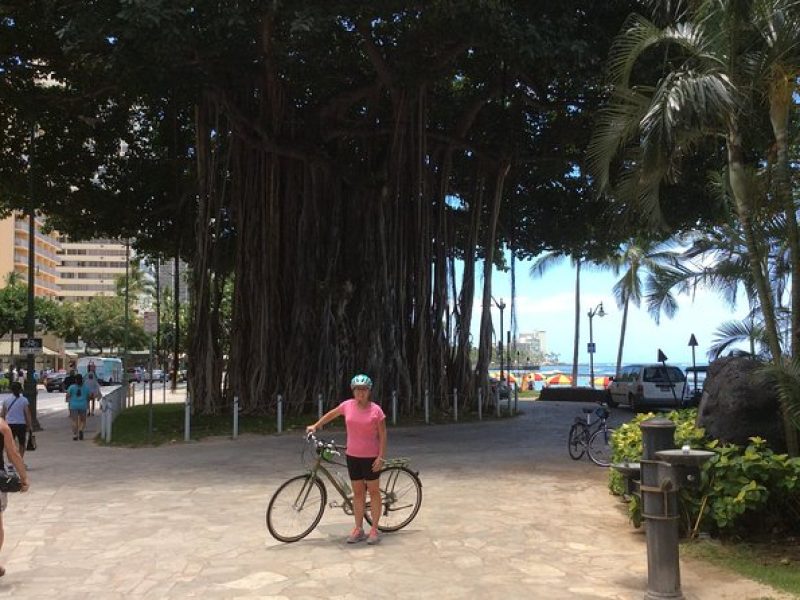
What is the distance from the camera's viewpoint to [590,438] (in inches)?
486

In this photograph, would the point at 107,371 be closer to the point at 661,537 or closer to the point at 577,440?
Result: the point at 577,440

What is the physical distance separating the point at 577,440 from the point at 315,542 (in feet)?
21.8

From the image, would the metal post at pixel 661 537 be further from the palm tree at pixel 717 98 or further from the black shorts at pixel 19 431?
the black shorts at pixel 19 431

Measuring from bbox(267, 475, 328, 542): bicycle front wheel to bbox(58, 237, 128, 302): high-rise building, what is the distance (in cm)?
13827

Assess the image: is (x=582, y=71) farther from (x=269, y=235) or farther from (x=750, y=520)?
(x=750, y=520)

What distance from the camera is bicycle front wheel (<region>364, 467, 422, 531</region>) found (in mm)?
7230

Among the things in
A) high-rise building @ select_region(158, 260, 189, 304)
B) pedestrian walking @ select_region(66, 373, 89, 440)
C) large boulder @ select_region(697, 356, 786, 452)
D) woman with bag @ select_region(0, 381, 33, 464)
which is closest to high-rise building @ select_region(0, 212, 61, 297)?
high-rise building @ select_region(158, 260, 189, 304)

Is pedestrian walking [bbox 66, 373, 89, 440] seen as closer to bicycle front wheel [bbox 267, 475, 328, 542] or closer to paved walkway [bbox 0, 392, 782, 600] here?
paved walkway [bbox 0, 392, 782, 600]

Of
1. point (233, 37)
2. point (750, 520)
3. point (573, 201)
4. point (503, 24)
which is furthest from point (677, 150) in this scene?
point (573, 201)

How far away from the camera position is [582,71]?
14.3 m

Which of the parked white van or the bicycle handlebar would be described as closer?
the bicycle handlebar

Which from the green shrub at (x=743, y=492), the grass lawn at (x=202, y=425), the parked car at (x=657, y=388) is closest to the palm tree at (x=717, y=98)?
the green shrub at (x=743, y=492)

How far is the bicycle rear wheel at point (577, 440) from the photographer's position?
40.5 feet

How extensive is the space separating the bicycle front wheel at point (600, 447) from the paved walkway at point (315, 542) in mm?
343
